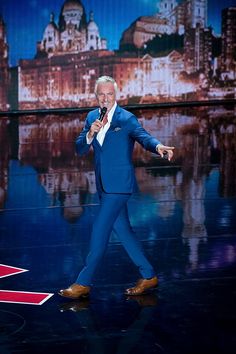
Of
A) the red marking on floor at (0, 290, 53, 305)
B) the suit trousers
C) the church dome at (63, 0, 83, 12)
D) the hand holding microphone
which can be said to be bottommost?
the red marking on floor at (0, 290, 53, 305)

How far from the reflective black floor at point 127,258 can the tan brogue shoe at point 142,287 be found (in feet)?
0.22

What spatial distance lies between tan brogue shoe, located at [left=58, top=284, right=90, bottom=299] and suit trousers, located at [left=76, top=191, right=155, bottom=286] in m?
0.03

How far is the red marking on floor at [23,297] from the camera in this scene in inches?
196

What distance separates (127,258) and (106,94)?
164 cm

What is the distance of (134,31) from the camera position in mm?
24875

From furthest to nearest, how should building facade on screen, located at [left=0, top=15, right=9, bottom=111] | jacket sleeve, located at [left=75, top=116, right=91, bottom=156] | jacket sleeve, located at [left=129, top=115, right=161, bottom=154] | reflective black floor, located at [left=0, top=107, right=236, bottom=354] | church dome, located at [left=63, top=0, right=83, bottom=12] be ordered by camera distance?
church dome, located at [left=63, top=0, right=83, bottom=12] < building facade on screen, located at [left=0, top=15, right=9, bottom=111] < jacket sleeve, located at [left=75, top=116, right=91, bottom=156] < jacket sleeve, located at [left=129, top=115, right=161, bottom=154] < reflective black floor, located at [left=0, top=107, right=236, bottom=354]

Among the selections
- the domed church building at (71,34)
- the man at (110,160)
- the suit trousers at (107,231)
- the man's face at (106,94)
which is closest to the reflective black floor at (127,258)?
the suit trousers at (107,231)

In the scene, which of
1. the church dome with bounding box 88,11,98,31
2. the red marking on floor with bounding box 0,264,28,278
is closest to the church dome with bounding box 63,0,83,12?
the church dome with bounding box 88,11,98,31

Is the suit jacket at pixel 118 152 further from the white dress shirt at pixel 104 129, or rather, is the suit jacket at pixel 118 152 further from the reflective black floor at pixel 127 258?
the reflective black floor at pixel 127 258

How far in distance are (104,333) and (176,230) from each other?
2.75m

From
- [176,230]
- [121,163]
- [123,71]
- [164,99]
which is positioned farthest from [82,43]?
[121,163]

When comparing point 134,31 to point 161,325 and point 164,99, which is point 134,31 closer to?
point 164,99

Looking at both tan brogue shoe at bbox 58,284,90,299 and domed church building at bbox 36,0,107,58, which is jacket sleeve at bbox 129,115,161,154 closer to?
tan brogue shoe at bbox 58,284,90,299

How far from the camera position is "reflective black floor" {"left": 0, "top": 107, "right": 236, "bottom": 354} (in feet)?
14.1
